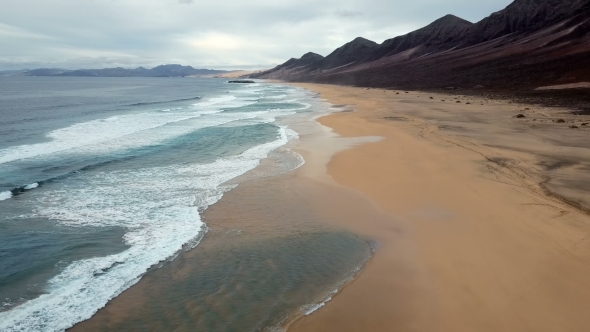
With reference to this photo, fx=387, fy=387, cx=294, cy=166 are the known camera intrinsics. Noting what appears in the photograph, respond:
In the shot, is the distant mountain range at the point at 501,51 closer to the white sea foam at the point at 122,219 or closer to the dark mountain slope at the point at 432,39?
the dark mountain slope at the point at 432,39

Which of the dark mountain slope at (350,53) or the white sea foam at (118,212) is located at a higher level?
the dark mountain slope at (350,53)

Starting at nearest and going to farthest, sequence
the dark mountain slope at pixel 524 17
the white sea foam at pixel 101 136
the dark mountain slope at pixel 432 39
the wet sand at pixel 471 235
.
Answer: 1. the wet sand at pixel 471 235
2. the white sea foam at pixel 101 136
3. the dark mountain slope at pixel 524 17
4. the dark mountain slope at pixel 432 39

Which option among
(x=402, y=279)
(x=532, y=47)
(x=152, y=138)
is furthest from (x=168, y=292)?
(x=532, y=47)

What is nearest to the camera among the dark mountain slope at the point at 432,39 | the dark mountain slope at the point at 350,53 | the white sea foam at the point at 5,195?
the white sea foam at the point at 5,195

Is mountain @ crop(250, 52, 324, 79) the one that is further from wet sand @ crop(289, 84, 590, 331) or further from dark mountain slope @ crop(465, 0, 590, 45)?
wet sand @ crop(289, 84, 590, 331)

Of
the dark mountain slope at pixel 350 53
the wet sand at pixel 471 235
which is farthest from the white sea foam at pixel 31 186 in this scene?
the dark mountain slope at pixel 350 53

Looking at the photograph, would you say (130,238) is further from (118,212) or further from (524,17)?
(524,17)

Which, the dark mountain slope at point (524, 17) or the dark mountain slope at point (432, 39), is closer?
the dark mountain slope at point (524, 17)

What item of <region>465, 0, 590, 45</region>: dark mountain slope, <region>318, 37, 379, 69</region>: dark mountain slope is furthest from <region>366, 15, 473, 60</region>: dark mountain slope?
<region>318, 37, 379, 69</region>: dark mountain slope
